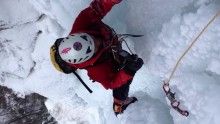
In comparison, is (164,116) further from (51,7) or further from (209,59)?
(51,7)

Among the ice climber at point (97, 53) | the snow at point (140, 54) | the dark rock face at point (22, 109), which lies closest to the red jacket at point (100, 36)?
the ice climber at point (97, 53)

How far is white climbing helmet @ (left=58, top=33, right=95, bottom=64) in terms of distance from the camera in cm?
247

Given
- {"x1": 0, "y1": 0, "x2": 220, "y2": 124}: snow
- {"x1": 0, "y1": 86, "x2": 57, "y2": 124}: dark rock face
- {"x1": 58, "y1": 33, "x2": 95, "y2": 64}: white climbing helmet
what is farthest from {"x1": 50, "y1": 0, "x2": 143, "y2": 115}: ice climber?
{"x1": 0, "y1": 86, "x2": 57, "y2": 124}: dark rock face

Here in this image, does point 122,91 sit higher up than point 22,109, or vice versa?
point 122,91

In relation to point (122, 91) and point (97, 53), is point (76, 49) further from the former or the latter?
point (122, 91)

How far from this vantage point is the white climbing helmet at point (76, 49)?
8.12 ft

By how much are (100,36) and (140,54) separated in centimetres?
59

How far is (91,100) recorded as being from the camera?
12.9 feet

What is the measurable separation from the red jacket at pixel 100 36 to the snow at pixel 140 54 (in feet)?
1.33

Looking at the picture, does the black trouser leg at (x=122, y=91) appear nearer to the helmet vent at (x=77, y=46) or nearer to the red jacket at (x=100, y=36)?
the red jacket at (x=100, y=36)

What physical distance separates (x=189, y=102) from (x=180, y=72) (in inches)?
9.2

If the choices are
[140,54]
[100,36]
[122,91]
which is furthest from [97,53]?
[140,54]

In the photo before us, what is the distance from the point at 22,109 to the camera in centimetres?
457

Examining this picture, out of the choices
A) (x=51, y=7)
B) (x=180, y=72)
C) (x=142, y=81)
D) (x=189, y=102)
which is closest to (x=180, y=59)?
(x=180, y=72)
